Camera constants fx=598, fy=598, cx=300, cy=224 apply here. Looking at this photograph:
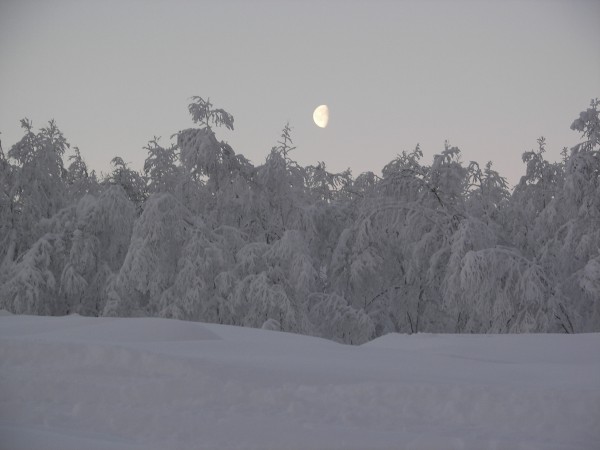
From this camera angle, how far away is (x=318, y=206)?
53.6ft

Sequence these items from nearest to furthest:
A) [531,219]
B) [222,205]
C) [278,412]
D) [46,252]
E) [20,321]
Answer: [278,412] < [20,321] < [46,252] < [222,205] < [531,219]

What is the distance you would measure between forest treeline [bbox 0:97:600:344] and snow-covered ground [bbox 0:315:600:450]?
7.45 m

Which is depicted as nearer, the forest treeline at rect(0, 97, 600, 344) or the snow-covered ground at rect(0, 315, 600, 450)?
the snow-covered ground at rect(0, 315, 600, 450)

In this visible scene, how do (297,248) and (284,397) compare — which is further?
(297,248)

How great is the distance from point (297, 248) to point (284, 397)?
9.89 meters

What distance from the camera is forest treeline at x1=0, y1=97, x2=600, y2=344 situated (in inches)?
526

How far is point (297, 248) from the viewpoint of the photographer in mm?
13930

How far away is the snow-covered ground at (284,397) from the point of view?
11.0 feet

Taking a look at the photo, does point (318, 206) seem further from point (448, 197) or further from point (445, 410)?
point (445, 410)

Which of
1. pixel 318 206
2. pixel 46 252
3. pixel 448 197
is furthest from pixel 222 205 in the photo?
pixel 448 197

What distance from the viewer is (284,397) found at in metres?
4.05

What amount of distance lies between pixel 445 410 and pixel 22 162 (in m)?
16.2

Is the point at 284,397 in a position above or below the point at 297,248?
below

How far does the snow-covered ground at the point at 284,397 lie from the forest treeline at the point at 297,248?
7.45m
